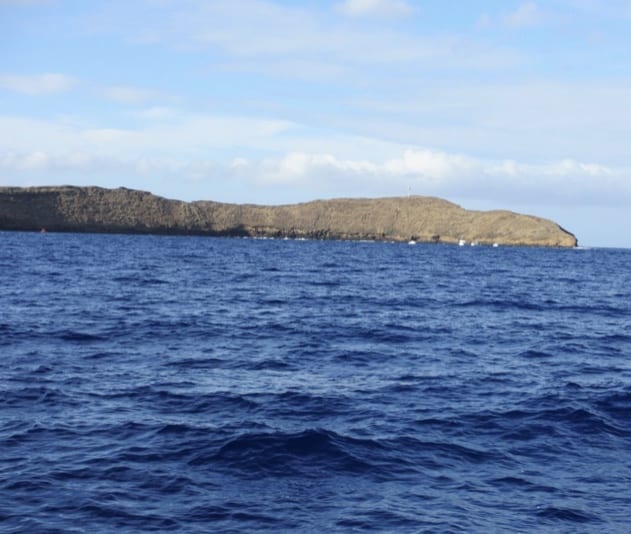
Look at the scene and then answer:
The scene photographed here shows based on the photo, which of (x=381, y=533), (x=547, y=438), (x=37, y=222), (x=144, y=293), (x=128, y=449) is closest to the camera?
(x=381, y=533)

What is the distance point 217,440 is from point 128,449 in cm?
159

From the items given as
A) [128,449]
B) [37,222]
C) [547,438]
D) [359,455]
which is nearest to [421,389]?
[547,438]

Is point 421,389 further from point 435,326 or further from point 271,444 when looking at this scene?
point 435,326

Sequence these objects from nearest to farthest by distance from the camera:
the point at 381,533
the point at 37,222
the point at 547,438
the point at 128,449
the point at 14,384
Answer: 1. the point at 381,533
2. the point at 128,449
3. the point at 547,438
4. the point at 14,384
5. the point at 37,222

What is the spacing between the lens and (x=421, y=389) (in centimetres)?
1820

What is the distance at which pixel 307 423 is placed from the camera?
1495 cm

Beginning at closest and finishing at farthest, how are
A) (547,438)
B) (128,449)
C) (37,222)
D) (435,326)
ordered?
(128,449) < (547,438) < (435,326) < (37,222)

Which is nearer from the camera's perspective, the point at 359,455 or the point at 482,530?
the point at 482,530

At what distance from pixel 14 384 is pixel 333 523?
1004 cm

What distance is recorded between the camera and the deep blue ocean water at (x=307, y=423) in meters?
10.7

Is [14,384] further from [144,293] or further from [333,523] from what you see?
[144,293]

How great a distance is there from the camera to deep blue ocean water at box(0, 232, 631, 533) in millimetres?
10680

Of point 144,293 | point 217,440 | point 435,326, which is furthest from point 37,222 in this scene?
point 217,440

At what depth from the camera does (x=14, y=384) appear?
1727 centimetres
